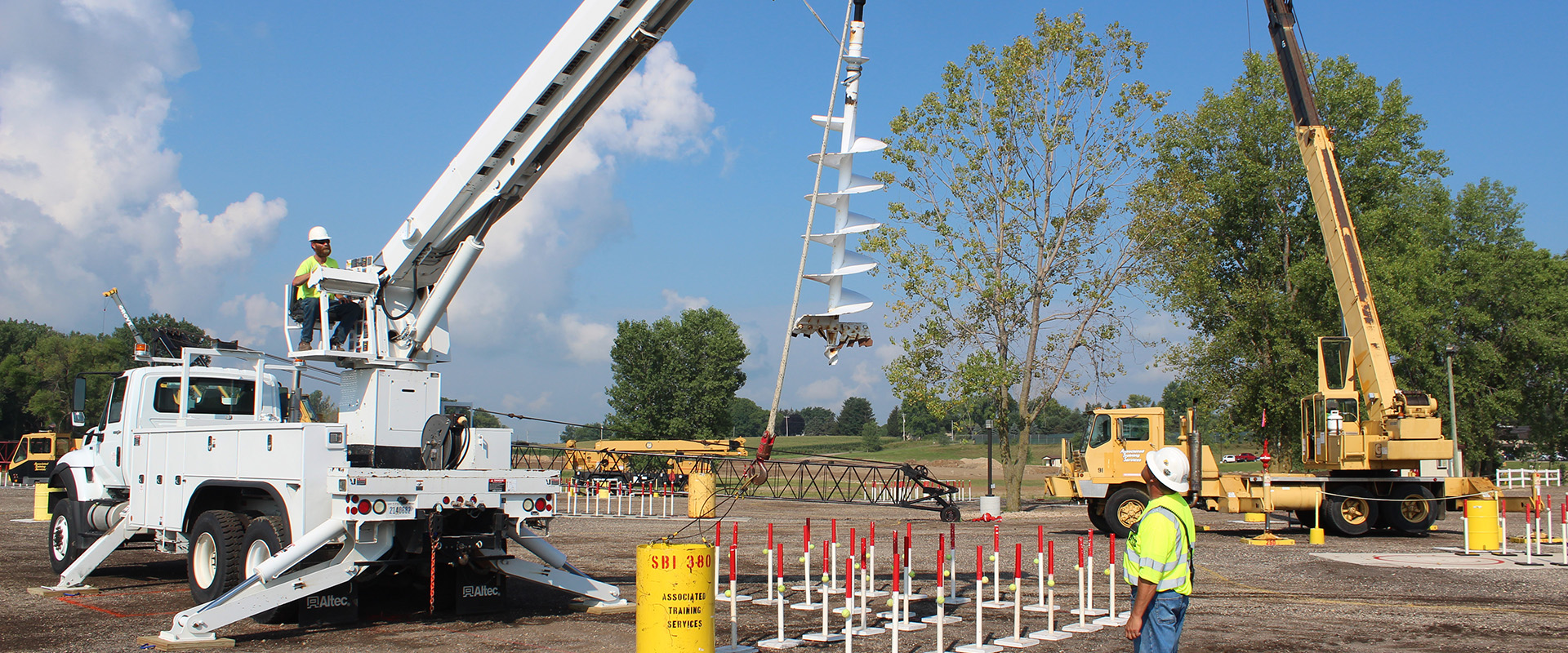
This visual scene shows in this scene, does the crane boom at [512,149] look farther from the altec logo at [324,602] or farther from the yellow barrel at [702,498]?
the yellow barrel at [702,498]

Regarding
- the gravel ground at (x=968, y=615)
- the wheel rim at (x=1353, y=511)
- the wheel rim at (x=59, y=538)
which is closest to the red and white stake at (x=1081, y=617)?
the gravel ground at (x=968, y=615)

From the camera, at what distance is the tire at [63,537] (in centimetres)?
1323

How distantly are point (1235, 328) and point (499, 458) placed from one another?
3285 centimetres

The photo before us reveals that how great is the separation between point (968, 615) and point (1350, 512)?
1481 cm

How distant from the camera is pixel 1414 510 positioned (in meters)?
22.2

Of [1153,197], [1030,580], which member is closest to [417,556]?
[1030,580]

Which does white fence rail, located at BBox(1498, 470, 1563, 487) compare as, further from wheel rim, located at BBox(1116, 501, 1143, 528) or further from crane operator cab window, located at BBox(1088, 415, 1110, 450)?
wheel rim, located at BBox(1116, 501, 1143, 528)

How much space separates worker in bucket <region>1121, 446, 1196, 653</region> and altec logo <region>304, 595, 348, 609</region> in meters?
7.27

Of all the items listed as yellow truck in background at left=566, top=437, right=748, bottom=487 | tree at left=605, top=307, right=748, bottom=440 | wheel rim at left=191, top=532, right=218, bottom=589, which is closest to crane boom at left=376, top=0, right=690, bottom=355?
wheel rim at left=191, top=532, right=218, bottom=589

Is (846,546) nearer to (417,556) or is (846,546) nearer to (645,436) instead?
(417,556)

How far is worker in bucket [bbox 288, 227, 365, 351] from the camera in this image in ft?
34.8

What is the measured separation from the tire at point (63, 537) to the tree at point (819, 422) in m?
162

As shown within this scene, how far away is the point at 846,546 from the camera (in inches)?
749

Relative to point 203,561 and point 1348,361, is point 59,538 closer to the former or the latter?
point 203,561
